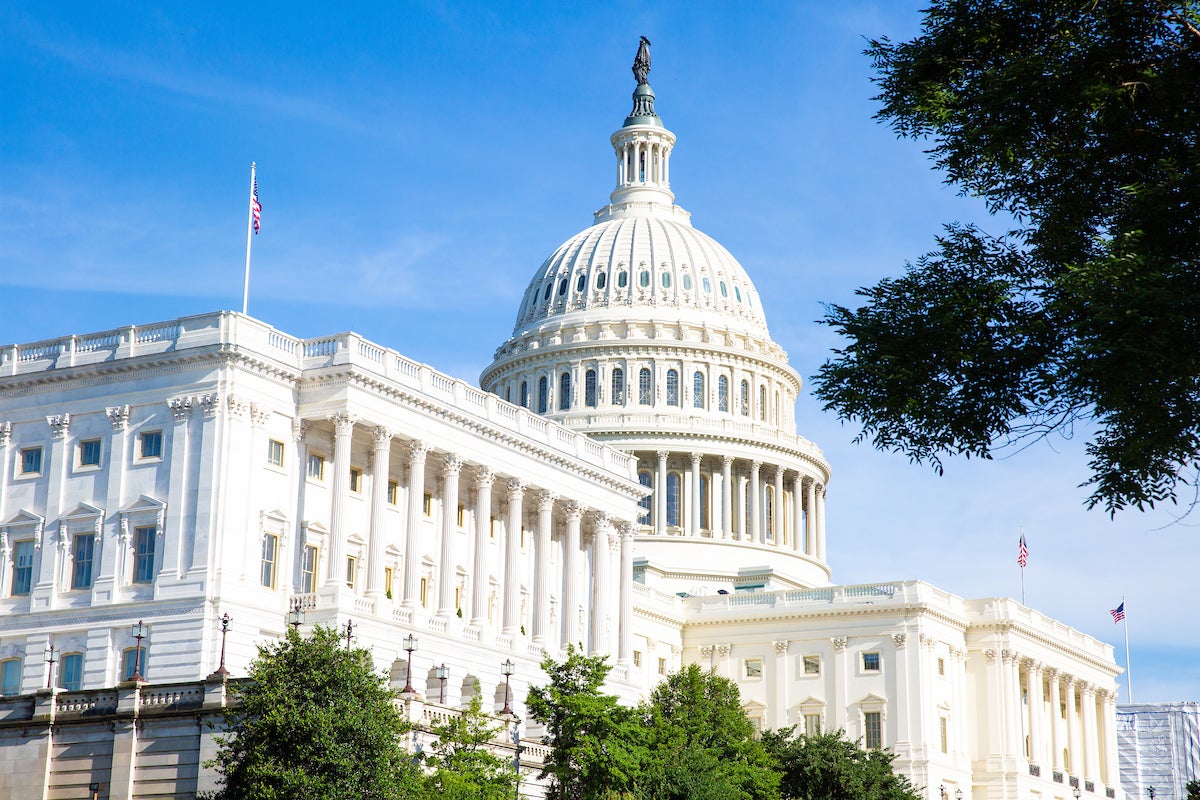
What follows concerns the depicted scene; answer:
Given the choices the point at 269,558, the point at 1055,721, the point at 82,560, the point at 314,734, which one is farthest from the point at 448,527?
the point at 1055,721

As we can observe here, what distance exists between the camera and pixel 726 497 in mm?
144750

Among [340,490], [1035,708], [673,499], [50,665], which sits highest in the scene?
[673,499]

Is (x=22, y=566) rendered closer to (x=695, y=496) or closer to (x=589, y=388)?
(x=695, y=496)

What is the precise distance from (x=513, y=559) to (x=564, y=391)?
60195 millimetres

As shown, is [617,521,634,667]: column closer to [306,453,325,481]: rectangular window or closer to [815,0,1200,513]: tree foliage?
[306,453,325,481]: rectangular window

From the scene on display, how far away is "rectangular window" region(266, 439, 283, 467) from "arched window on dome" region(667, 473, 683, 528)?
6471 cm

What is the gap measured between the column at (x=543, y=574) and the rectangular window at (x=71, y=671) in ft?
86.2

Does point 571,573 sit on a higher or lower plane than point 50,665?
higher


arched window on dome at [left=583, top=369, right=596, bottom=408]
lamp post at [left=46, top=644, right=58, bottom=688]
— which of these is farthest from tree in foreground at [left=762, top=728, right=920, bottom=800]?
arched window on dome at [left=583, top=369, right=596, bottom=408]

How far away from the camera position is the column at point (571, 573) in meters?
97.4

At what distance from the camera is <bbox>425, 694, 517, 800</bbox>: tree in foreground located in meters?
61.0

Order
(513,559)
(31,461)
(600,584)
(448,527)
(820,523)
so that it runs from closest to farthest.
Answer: (31,461), (448,527), (513,559), (600,584), (820,523)

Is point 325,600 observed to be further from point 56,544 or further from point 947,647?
point 947,647

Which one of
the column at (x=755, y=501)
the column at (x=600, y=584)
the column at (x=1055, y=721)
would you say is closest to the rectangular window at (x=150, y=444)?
the column at (x=600, y=584)
